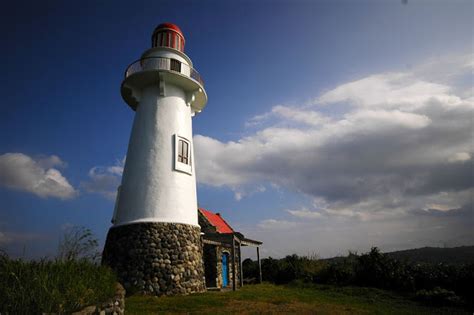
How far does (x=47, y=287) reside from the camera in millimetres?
5914

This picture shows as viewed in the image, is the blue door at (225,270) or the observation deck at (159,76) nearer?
the observation deck at (159,76)

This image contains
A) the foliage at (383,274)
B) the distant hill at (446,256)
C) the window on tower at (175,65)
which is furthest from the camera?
the distant hill at (446,256)

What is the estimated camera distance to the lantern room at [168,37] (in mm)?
16078

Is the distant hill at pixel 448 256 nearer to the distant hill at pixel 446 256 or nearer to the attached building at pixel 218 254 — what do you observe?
the distant hill at pixel 446 256

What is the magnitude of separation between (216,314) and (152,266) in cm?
447

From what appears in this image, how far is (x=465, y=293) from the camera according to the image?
1441 centimetres

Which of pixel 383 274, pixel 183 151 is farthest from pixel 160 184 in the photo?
pixel 383 274

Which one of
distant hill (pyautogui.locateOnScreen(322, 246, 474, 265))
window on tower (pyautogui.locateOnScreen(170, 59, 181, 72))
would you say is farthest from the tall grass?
distant hill (pyautogui.locateOnScreen(322, 246, 474, 265))

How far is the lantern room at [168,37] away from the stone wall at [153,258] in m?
9.44

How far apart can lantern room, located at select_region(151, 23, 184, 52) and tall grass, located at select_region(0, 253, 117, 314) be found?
12.2 meters

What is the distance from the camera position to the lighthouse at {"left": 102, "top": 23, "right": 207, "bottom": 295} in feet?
40.9

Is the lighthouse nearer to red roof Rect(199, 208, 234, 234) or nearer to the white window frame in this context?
the white window frame

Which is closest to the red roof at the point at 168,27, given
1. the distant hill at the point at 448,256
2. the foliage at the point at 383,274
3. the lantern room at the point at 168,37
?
the lantern room at the point at 168,37

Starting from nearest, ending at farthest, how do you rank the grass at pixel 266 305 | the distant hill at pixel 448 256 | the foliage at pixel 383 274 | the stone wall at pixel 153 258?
the grass at pixel 266 305, the stone wall at pixel 153 258, the foliage at pixel 383 274, the distant hill at pixel 448 256
